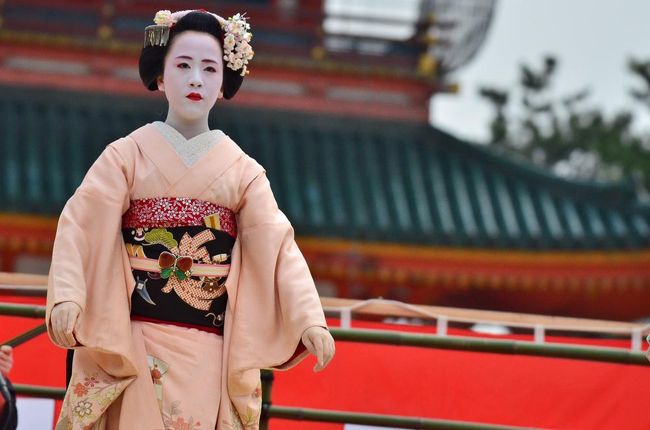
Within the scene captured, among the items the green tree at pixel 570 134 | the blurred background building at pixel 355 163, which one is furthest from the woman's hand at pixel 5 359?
the green tree at pixel 570 134

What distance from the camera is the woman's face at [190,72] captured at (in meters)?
3.66

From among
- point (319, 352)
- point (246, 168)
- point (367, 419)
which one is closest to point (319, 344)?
point (319, 352)

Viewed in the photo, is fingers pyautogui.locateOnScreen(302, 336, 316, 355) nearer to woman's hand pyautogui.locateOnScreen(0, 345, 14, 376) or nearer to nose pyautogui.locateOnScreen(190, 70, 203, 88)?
nose pyautogui.locateOnScreen(190, 70, 203, 88)

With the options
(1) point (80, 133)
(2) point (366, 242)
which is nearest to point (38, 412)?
(2) point (366, 242)

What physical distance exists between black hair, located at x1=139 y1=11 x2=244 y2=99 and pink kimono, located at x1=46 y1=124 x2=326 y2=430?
0.19m

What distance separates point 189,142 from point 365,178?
294 inches

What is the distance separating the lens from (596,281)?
10.5 m

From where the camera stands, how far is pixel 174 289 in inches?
140

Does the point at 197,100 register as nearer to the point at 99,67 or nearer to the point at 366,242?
the point at 366,242

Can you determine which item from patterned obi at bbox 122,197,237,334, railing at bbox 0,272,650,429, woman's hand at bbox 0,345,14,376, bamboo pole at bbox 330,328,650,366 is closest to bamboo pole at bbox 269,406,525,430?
railing at bbox 0,272,650,429

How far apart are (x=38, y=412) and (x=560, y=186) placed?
25.7 feet

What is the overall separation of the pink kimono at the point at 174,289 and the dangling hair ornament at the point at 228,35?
0.26 m

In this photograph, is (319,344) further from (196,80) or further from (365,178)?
(365,178)

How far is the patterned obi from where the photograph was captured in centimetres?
354
